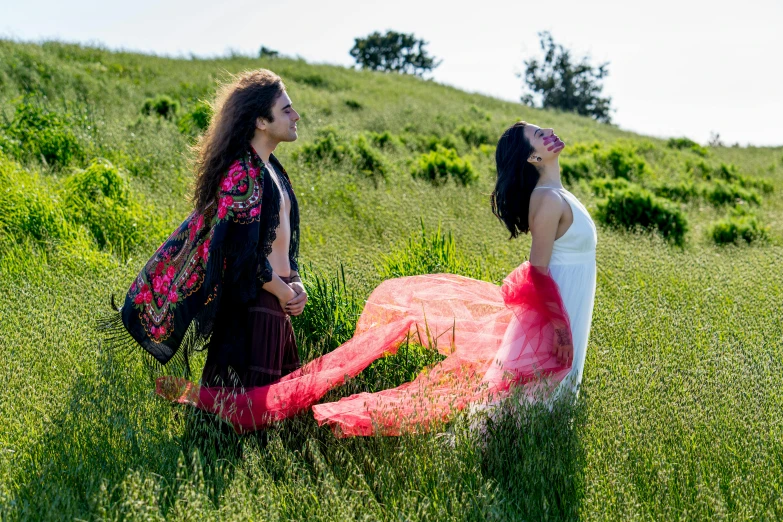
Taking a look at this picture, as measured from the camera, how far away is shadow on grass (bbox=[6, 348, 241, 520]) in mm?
2807

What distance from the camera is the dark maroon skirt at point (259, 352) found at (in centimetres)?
346

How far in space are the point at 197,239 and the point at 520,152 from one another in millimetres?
1665

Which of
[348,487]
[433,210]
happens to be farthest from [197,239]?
[433,210]

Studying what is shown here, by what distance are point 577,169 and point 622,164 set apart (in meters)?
1.28

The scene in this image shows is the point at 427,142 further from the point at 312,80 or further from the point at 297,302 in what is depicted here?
the point at 297,302

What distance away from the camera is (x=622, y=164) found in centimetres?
1361

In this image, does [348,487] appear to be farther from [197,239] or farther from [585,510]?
[197,239]

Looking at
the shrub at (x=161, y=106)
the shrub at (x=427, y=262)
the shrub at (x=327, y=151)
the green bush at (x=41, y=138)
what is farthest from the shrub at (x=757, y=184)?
the green bush at (x=41, y=138)

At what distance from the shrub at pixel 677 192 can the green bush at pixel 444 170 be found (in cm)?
359

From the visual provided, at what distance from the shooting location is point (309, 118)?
15094 millimetres

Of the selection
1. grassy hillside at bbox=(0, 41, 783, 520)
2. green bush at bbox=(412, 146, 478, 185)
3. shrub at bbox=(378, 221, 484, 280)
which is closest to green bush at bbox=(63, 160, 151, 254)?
grassy hillside at bbox=(0, 41, 783, 520)

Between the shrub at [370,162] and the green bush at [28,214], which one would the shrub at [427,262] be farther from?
the shrub at [370,162]

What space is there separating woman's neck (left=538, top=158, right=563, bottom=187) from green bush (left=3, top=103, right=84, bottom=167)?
257 inches

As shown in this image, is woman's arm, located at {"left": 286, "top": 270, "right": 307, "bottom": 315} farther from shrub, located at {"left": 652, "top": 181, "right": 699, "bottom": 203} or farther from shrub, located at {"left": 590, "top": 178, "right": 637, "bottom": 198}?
shrub, located at {"left": 652, "top": 181, "right": 699, "bottom": 203}
